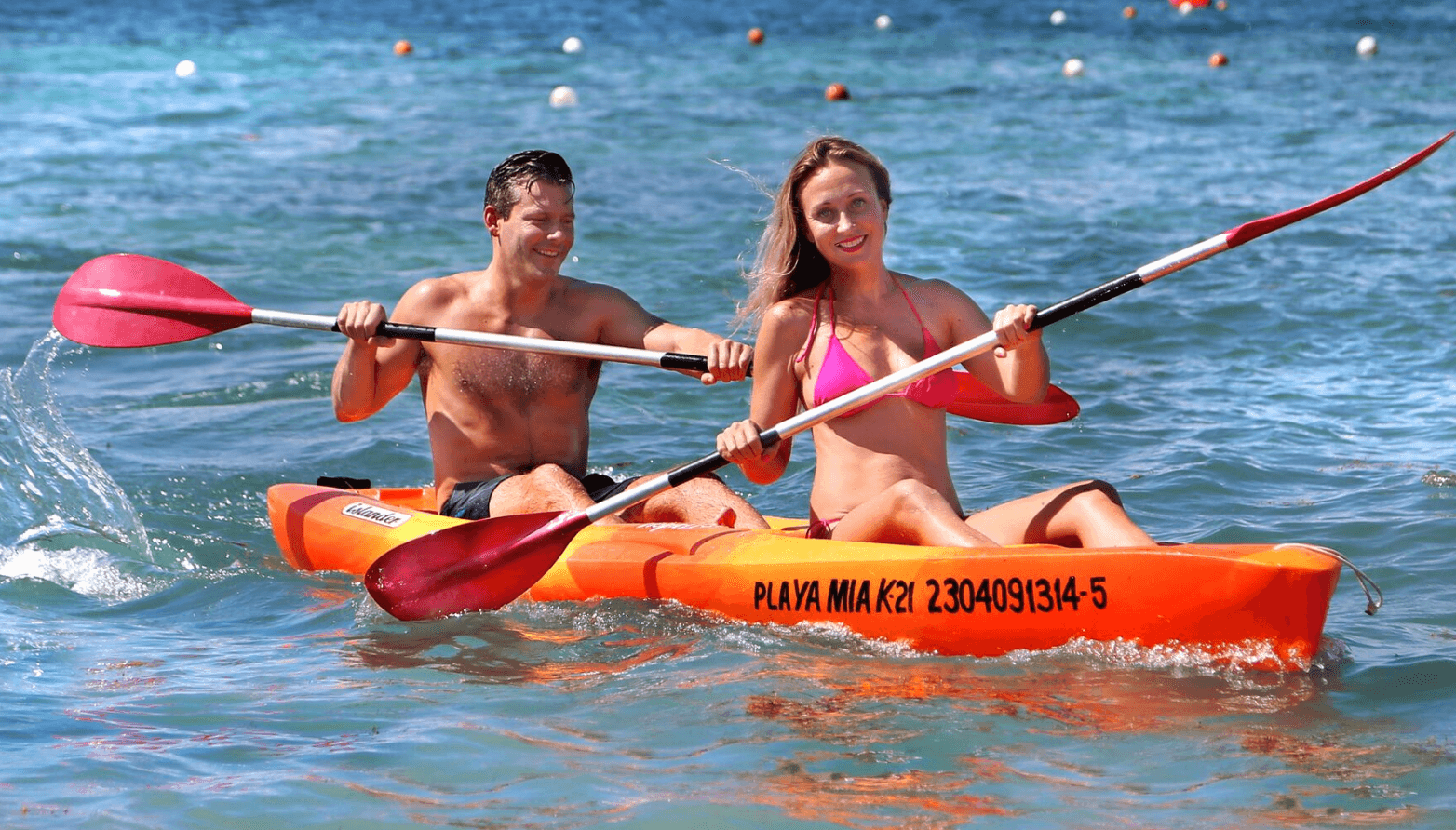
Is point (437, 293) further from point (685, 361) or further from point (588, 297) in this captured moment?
point (685, 361)

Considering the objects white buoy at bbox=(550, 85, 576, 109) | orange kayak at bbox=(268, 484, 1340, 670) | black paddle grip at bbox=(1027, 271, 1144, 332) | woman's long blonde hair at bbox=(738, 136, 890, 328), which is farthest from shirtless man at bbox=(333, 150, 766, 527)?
white buoy at bbox=(550, 85, 576, 109)

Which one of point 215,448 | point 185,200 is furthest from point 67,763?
point 185,200

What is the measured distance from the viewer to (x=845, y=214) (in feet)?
13.6

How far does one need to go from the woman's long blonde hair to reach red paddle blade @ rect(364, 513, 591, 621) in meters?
0.85

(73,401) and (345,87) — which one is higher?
(345,87)

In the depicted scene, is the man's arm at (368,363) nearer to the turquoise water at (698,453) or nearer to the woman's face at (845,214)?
the turquoise water at (698,453)

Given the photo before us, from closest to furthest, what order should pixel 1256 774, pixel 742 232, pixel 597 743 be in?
pixel 1256 774 → pixel 597 743 → pixel 742 232

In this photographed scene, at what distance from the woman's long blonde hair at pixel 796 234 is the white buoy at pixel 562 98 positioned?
12.0 m

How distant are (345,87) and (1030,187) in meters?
8.53

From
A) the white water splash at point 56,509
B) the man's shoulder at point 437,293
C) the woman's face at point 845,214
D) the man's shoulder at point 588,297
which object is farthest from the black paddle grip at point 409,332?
the woman's face at point 845,214

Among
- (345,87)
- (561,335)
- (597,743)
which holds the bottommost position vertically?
(597,743)

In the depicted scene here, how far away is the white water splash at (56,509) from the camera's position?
5051 millimetres

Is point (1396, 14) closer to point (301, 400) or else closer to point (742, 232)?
point (742, 232)

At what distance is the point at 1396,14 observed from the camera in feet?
73.4
